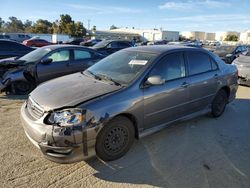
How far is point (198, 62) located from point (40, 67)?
437 cm

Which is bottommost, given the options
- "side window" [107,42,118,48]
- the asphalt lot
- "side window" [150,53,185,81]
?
the asphalt lot

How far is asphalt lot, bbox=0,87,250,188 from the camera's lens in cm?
292

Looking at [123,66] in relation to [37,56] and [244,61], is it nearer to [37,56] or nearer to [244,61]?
[37,56]

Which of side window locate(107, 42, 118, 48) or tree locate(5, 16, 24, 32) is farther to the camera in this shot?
tree locate(5, 16, 24, 32)

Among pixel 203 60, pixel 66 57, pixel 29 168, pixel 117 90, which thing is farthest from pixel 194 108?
pixel 66 57

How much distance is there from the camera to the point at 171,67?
13.4 feet

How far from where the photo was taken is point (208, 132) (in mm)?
4484

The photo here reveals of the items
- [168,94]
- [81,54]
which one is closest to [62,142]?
[168,94]

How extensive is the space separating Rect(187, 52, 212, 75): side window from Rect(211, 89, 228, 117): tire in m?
0.75

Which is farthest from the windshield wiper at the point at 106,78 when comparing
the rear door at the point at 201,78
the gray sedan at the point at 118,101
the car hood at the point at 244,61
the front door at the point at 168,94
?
the car hood at the point at 244,61

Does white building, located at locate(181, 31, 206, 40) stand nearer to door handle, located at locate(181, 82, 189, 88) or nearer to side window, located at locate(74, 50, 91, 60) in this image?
side window, located at locate(74, 50, 91, 60)

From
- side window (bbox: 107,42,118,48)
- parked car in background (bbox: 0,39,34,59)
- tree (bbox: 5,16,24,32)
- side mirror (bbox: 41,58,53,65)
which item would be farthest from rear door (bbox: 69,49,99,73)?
tree (bbox: 5,16,24,32)

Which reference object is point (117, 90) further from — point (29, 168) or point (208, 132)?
point (208, 132)

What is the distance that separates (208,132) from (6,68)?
5671 millimetres
